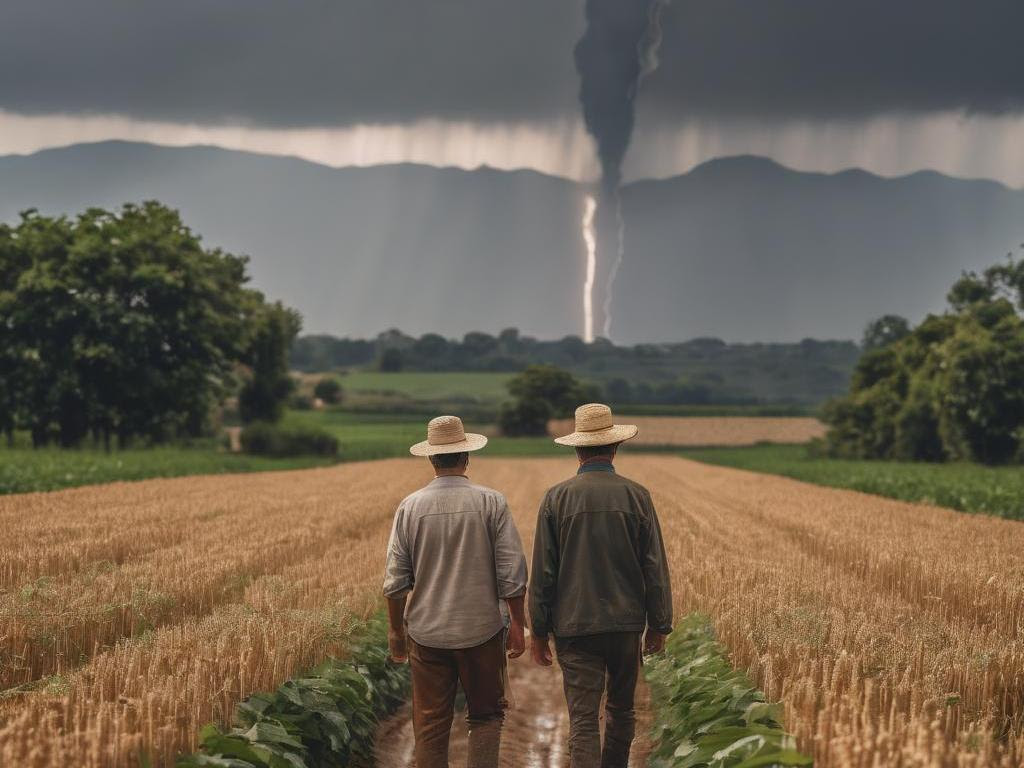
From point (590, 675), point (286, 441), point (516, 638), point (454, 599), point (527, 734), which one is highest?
point (454, 599)

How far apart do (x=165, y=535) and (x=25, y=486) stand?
13.6 metres

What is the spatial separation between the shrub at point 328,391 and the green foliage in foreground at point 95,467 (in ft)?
221

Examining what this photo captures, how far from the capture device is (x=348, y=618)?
9.22 metres

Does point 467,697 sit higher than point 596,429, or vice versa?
point 596,429

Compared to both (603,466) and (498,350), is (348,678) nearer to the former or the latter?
→ (603,466)

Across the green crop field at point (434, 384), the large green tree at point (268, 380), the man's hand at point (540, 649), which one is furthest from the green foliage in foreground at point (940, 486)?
the green crop field at point (434, 384)

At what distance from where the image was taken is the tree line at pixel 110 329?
44.7 m

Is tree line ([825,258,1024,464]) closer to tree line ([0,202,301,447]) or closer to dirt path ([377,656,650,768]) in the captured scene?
tree line ([0,202,301,447])

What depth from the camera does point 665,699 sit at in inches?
341

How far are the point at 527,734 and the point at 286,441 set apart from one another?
53.3 m

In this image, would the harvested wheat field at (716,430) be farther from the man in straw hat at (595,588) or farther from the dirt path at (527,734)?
the man in straw hat at (595,588)

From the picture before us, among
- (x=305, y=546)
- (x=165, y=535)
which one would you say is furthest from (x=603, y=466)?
(x=165, y=535)

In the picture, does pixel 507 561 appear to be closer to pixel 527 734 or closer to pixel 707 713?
pixel 707 713

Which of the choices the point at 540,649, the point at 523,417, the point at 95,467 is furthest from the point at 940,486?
the point at 523,417
